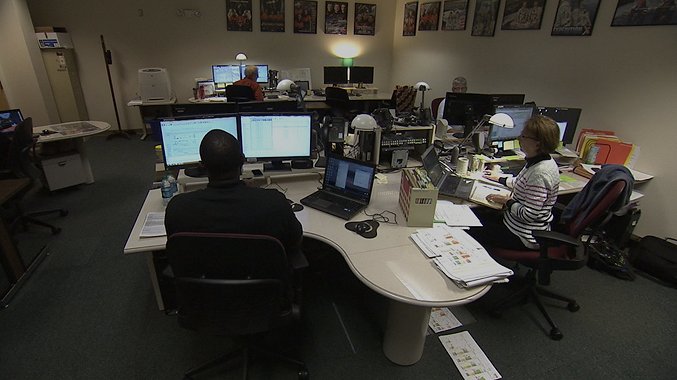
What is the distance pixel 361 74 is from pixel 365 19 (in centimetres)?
120

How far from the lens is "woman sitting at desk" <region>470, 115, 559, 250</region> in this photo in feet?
6.36

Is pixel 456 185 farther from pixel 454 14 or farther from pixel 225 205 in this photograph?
pixel 454 14

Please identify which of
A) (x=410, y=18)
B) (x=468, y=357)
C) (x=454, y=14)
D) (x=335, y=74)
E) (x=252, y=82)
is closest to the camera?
(x=468, y=357)

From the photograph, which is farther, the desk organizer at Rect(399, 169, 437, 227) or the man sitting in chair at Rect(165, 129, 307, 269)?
the desk organizer at Rect(399, 169, 437, 227)

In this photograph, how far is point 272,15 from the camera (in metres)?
6.45

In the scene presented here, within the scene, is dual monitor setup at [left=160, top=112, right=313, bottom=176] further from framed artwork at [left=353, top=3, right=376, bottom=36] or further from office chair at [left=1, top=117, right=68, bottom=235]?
framed artwork at [left=353, top=3, right=376, bottom=36]

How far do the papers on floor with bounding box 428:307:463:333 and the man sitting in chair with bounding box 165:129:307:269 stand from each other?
4.38 feet

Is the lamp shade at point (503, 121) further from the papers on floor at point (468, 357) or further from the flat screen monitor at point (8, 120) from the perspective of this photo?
the flat screen monitor at point (8, 120)

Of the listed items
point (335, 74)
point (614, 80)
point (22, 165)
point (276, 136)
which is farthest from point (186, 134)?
point (335, 74)

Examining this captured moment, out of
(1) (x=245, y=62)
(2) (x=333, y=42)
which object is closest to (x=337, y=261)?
(1) (x=245, y=62)

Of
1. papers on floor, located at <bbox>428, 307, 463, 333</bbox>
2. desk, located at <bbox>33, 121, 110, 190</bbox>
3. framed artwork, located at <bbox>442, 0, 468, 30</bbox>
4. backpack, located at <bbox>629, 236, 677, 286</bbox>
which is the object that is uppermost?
framed artwork, located at <bbox>442, 0, 468, 30</bbox>

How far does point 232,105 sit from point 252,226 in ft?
5.09

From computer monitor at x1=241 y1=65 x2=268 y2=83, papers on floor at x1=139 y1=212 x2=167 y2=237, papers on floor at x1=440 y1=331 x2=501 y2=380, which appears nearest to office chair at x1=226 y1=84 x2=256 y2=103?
computer monitor at x1=241 y1=65 x2=268 y2=83

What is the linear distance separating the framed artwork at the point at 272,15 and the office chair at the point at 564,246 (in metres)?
6.04
